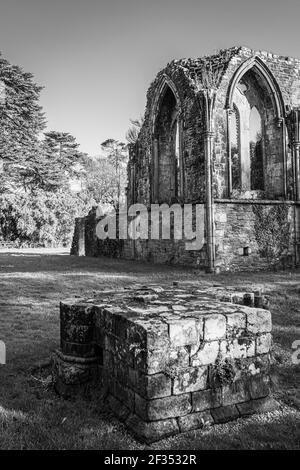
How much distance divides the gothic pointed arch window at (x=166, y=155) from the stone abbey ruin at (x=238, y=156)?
0.21 m

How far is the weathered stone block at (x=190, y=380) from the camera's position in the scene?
314 centimetres

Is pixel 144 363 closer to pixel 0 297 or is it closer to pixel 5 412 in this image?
pixel 5 412

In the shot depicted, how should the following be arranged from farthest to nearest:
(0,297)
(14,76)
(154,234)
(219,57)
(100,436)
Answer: (14,76), (154,234), (219,57), (0,297), (100,436)

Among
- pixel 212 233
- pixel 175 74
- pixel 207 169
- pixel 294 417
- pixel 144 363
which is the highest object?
pixel 175 74

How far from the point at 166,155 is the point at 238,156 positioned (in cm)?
335

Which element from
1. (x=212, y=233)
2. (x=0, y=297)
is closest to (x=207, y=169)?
(x=212, y=233)

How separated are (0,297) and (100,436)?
5.67m

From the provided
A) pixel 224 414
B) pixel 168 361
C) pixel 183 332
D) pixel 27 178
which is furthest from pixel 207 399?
pixel 27 178

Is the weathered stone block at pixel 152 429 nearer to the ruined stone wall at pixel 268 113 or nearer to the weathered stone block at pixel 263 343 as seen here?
Result: the weathered stone block at pixel 263 343

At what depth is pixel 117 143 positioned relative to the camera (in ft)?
170

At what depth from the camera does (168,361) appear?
123 inches

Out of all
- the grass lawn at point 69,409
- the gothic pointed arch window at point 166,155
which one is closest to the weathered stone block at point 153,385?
the grass lawn at point 69,409

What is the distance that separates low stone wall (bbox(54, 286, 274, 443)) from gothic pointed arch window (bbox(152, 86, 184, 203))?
12407 mm

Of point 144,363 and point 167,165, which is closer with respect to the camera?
point 144,363
